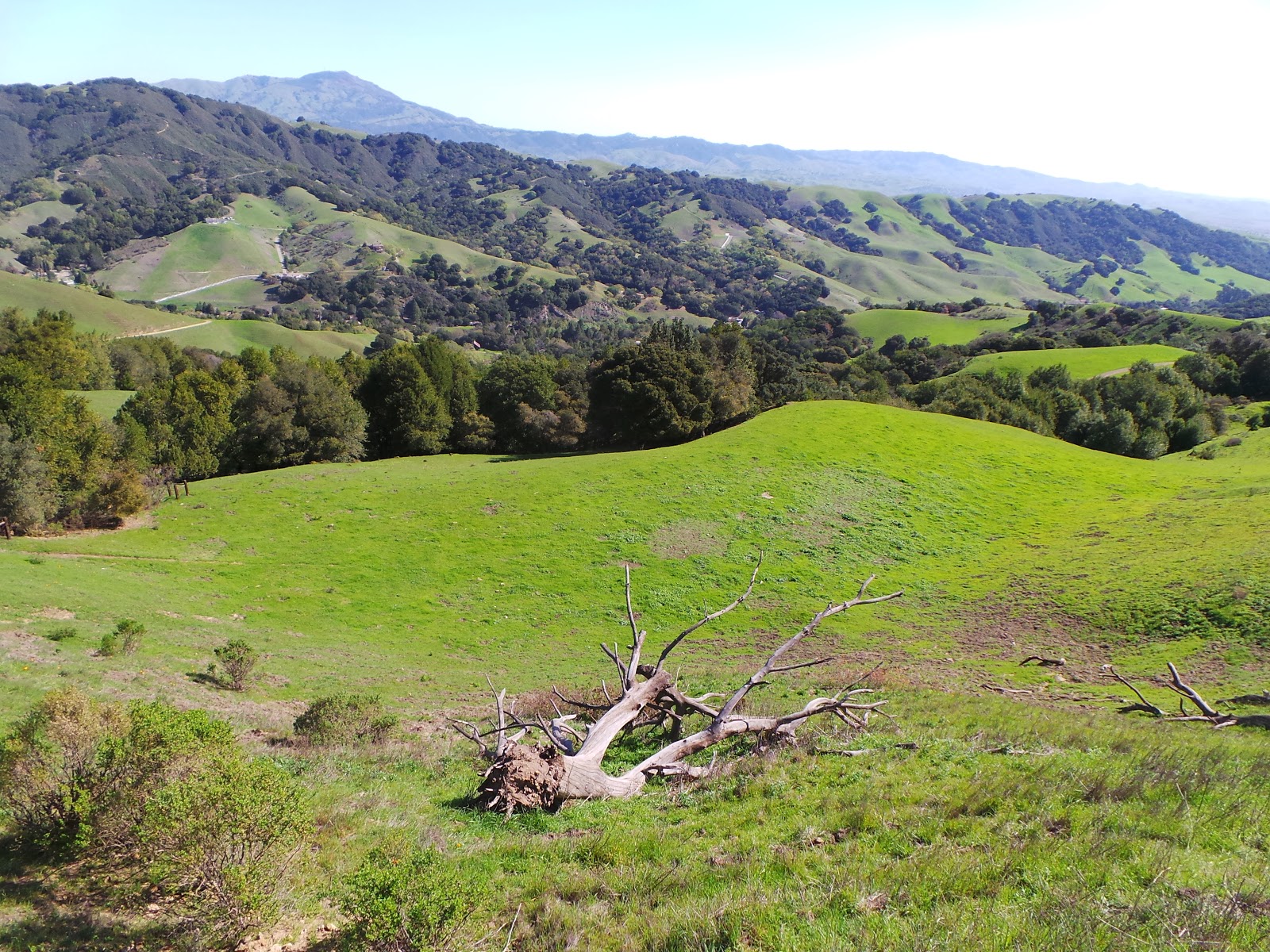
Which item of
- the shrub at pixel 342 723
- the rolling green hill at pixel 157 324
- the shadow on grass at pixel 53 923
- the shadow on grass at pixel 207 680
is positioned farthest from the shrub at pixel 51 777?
the rolling green hill at pixel 157 324

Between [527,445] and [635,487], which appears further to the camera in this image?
[527,445]

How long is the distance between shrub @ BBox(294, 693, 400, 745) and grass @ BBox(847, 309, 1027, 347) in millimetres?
147109

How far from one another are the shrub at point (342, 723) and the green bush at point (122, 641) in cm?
800

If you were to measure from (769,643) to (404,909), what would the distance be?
2253 centimetres

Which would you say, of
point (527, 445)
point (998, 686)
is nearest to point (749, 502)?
point (998, 686)

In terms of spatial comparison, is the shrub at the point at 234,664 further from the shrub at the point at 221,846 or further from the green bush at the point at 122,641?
the shrub at the point at 221,846

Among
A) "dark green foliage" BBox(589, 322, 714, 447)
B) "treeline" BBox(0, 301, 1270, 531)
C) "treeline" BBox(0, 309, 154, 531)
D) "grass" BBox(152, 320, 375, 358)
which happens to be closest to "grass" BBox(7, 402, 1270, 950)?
"treeline" BBox(0, 309, 154, 531)

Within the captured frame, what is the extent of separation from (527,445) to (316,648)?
137ft

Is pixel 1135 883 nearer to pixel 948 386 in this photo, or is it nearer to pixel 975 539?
pixel 975 539

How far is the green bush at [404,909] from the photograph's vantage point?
5527 millimetres

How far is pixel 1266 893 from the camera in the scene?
19.3ft

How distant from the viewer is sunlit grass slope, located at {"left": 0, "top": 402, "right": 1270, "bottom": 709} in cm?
2330

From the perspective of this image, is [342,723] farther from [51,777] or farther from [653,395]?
[653,395]

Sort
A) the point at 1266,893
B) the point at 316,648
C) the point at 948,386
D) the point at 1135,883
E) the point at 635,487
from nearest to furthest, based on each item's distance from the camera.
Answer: the point at 1266,893 < the point at 1135,883 < the point at 316,648 < the point at 635,487 < the point at 948,386
